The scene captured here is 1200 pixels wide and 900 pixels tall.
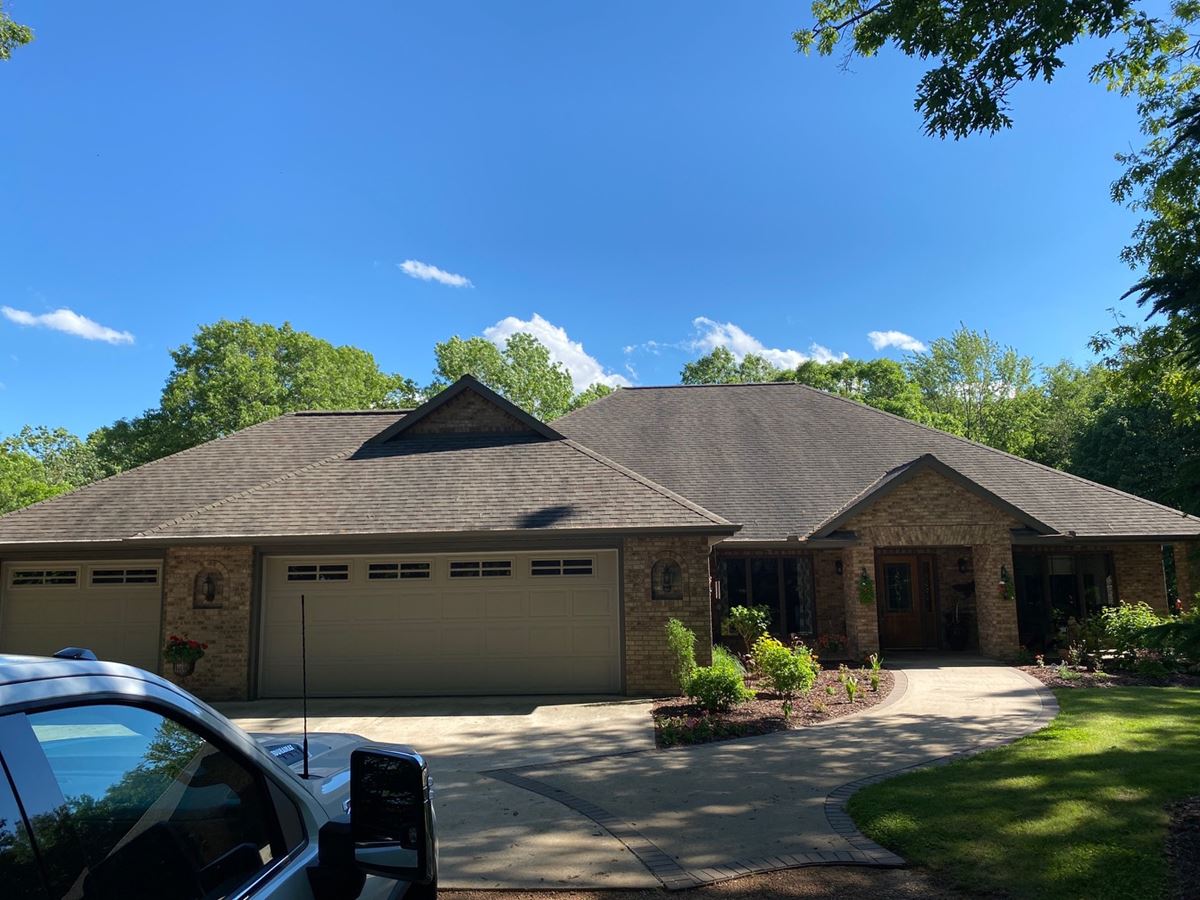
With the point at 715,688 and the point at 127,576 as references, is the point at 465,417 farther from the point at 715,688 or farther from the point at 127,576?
the point at 715,688

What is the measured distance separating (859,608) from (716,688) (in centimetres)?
606

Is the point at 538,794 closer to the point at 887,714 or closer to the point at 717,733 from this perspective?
the point at 717,733

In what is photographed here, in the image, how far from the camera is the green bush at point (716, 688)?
10656mm

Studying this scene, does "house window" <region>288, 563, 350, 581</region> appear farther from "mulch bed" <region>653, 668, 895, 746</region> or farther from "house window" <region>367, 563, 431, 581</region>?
"mulch bed" <region>653, 668, 895, 746</region>

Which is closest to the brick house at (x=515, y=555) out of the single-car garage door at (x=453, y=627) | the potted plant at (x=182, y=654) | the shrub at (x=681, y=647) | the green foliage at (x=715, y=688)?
the single-car garage door at (x=453, y=627)

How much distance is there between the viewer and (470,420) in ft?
53.8

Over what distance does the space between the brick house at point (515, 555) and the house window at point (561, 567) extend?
40 mm

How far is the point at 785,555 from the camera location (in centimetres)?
1712

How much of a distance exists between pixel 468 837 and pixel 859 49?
9.99 meters

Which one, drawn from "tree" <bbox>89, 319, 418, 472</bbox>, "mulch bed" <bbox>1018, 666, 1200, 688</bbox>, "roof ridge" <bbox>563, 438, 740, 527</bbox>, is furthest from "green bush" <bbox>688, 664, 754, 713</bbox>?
"tree" <bbox>89, 319, 418, 472</bbox>

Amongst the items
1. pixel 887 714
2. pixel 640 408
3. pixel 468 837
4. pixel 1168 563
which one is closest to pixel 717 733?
pixel 887 714

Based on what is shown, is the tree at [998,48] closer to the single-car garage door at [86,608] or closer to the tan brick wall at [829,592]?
the tan brick wall at [829,592]

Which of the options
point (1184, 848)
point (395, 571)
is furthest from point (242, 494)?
point (1184, 848)

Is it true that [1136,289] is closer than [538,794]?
Yes
